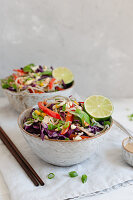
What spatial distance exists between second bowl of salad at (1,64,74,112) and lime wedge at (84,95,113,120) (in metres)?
0.43

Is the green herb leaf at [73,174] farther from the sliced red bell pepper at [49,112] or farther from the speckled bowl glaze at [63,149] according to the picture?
the sliced red bell pepper at [49,112]

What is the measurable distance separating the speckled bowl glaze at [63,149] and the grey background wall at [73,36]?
117cm

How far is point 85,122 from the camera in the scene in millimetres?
1456

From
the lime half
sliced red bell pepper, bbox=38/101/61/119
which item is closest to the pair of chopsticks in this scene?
sliced red bell pepper, bbox=38/101/61/119

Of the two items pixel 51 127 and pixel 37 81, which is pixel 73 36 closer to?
pixel 37 81

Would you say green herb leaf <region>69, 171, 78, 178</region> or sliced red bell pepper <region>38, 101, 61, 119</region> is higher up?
sliced red bell pepper <region>38, 101, 61, 119</region>

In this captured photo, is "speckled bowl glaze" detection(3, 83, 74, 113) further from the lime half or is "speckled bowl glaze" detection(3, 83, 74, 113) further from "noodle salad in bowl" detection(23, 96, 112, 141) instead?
"noodle salad in bowl" detection(23, 96, 112, 141)

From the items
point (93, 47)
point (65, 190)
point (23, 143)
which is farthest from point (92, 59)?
point (65, 190)

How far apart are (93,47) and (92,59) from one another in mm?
108

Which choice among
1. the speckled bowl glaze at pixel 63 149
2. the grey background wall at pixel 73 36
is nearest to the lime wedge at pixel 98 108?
the speckled bowl glaze at pixel 63 149

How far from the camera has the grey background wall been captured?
2.29m

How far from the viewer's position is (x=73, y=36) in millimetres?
2416

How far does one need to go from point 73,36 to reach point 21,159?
128 cm

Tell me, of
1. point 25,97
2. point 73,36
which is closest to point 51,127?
point 25,97
